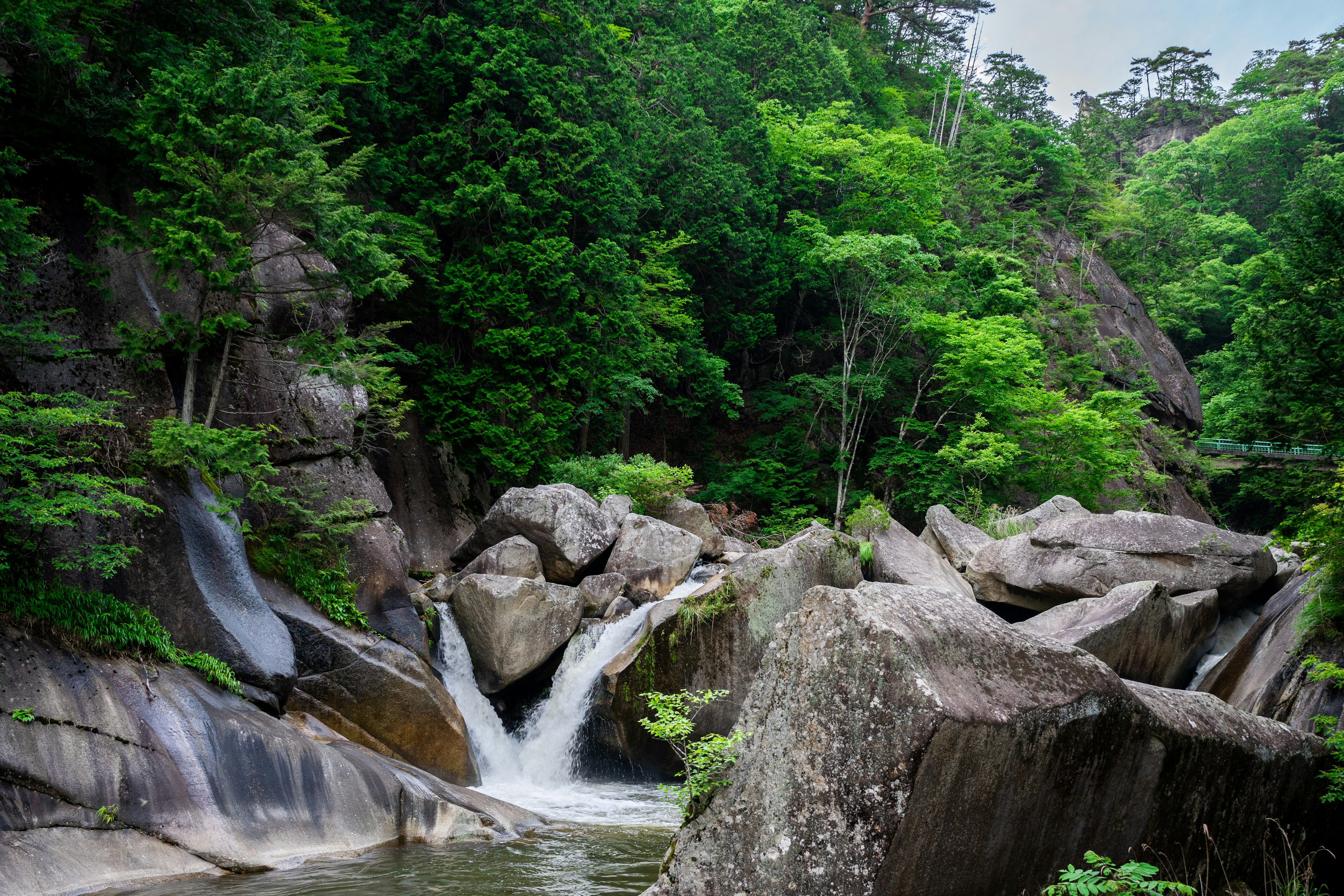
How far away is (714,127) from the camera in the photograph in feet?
82.9

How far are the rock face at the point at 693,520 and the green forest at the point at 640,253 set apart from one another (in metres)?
1.98

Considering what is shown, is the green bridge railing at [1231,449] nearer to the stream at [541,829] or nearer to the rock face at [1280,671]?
the rock face at [1280,671]

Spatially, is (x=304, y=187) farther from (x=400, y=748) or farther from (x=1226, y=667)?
(x=1226, y=667)

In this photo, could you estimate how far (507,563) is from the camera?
13258 millimetres

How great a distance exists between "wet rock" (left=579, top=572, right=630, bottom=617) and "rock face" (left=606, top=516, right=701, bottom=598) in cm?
25

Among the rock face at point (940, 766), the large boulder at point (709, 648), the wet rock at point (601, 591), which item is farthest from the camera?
the wet rock at point (601, 591)

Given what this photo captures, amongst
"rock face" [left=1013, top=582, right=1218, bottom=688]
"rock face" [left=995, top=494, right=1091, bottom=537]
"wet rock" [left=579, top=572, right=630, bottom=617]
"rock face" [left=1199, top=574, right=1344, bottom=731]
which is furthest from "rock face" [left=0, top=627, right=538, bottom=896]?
"rock face" [left=995, top=494, right=1091, bottom=537]

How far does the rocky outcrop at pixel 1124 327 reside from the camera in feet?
102

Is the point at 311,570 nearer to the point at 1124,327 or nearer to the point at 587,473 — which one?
the point at 587,473

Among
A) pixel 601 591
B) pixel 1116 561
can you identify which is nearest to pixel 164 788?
pixel 601 591

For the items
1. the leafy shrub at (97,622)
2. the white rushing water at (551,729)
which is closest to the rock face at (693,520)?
the white rushing water at (551,729)

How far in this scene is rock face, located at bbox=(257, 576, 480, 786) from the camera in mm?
9555

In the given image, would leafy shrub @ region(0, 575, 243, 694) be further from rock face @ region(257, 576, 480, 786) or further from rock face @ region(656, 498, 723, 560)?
rock face @ region(656, 498, 723, 560)

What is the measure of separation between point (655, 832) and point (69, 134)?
413 inches
